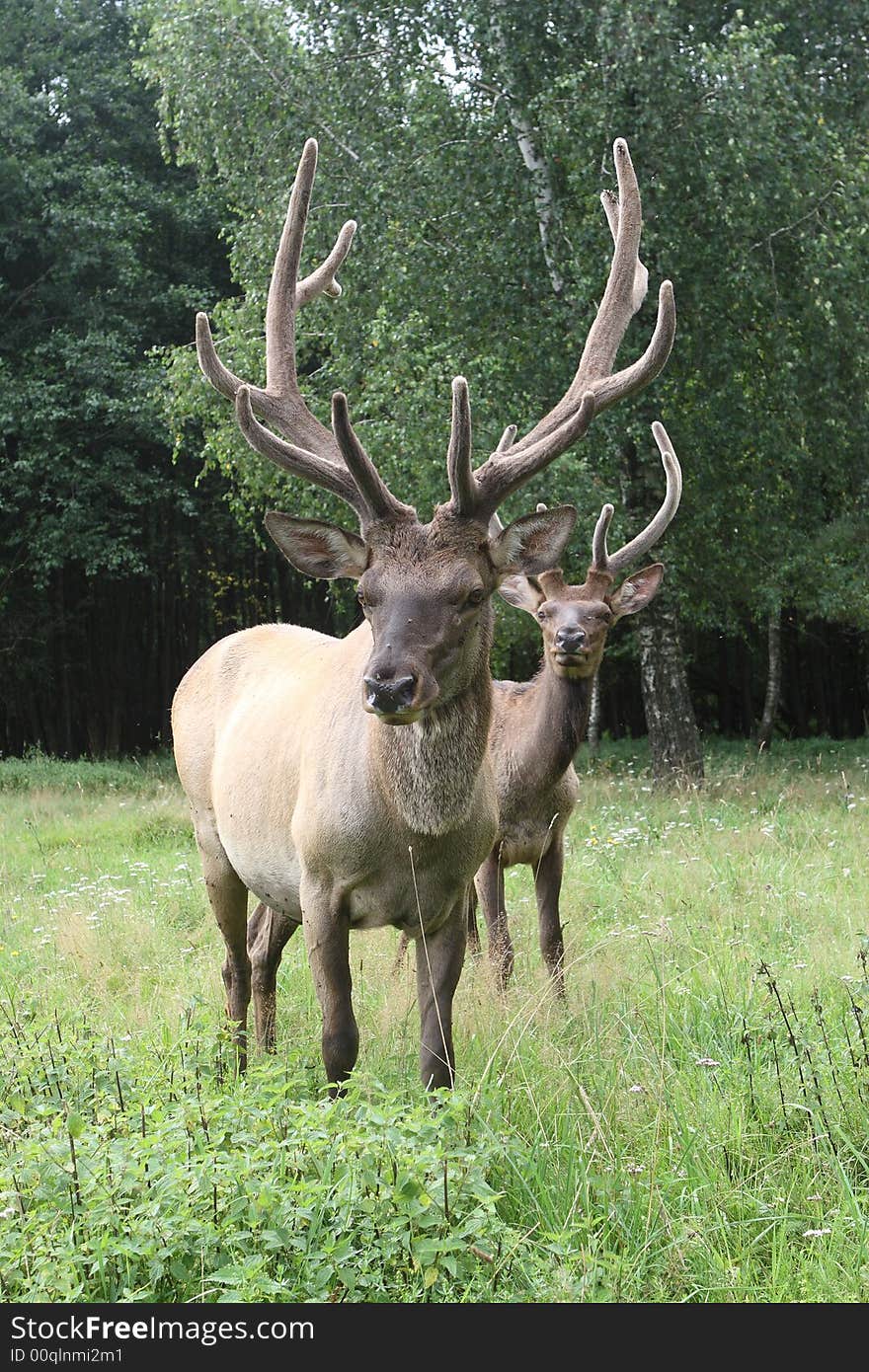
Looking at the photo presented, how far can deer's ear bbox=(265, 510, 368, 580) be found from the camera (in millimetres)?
4004

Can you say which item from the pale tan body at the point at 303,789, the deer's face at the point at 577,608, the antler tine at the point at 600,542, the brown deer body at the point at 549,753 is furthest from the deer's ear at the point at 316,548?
the antler tine at the point at 600,542

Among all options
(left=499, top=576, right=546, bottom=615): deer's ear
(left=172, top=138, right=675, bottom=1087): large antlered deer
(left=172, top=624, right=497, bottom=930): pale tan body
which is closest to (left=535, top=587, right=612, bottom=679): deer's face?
(left=499, top=576, right=546, bottom=615): deer's ear

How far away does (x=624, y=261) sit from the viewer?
181 inches

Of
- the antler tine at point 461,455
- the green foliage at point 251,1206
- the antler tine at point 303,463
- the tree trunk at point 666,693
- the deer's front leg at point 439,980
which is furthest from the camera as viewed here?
the tree trunk at point 666,693

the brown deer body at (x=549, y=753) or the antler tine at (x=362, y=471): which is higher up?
the antler tine at (x=362, y=471)

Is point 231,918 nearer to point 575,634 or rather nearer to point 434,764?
point 434,764

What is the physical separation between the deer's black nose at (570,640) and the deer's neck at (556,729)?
214 millimetres

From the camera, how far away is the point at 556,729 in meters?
6.04

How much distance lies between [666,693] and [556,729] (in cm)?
771

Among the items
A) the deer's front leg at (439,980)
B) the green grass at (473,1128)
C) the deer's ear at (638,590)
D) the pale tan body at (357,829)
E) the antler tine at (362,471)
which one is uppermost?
the antler tine at (362,471)

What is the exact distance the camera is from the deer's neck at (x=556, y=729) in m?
6.00

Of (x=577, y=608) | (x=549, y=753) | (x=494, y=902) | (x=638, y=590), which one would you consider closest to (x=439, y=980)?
(x=494, y=902)

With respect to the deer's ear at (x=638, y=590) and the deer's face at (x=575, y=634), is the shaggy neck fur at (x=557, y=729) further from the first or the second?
the deer's ear at (x=638, y=590)

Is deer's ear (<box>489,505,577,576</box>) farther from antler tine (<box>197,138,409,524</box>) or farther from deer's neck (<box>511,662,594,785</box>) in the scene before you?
deer's neck (<box>511,662,594,785</box>)
